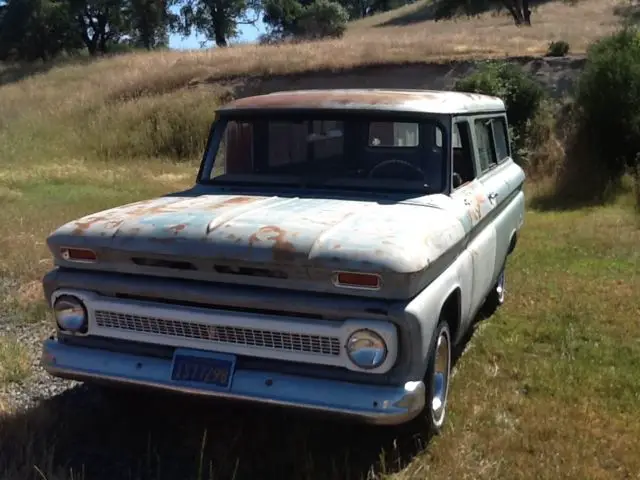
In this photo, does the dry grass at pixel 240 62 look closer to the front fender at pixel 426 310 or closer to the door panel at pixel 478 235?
the door panel at pixel 478 235

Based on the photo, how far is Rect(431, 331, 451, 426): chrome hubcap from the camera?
385 centimetres

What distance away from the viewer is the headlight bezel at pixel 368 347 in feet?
10.8

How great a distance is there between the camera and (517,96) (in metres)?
16.7

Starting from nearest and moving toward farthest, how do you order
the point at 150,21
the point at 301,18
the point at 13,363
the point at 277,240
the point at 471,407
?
the point at 277,240 → the point at 471,407 → the point at 13,363 → the point at 150,21 → the point at 301,18

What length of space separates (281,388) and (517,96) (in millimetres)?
14577

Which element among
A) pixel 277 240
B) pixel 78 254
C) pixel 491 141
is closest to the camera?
pixel 277 240

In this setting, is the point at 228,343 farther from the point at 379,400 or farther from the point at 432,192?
the point at 432,192

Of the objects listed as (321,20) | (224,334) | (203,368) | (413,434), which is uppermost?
(321,20)

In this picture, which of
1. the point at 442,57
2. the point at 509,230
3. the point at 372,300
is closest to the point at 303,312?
the point at 372,300

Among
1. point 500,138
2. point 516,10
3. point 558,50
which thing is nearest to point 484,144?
point 500,138

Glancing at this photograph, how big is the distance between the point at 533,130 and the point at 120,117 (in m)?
11.5

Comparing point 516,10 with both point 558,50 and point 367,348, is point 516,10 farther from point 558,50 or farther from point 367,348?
point 367,348

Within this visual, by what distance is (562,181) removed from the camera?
14.1m

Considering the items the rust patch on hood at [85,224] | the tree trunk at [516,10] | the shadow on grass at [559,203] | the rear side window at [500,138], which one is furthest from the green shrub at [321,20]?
the rust patch on hood at [85,224]
